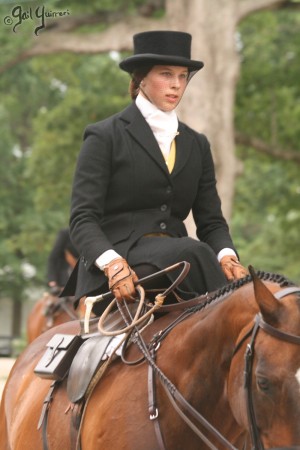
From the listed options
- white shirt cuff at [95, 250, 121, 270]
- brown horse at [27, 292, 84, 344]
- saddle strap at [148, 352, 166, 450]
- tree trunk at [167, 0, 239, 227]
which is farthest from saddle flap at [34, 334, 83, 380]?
tree trunk at [167, 0, 239, 227]

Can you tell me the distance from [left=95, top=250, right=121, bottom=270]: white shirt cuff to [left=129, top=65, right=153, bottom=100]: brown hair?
0.89 m

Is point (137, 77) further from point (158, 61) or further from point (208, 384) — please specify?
point (208, 384)

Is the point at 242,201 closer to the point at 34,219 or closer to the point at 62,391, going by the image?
the point at 34,219

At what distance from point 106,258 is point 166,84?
882 millimetres

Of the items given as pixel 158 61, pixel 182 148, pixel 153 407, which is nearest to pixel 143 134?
pixel 182 148

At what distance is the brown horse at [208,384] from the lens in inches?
167

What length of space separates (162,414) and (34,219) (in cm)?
3236

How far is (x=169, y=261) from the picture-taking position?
5.49 m

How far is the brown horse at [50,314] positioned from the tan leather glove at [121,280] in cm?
1017

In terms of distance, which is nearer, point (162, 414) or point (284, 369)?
point (284, 369)

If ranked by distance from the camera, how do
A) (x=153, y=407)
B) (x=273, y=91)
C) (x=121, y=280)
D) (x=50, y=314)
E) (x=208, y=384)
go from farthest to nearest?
(x=273, y=91), (x=50, y=314), (x=121, y=280), (x=153, y=407), (x=208, y=384)

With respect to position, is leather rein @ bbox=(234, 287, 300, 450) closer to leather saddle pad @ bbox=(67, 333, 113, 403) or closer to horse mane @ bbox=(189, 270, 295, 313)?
horse mane @ bbox=(189, 270, 295, 313)

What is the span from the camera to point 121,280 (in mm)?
5309

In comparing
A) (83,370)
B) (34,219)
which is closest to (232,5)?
(83,370)
